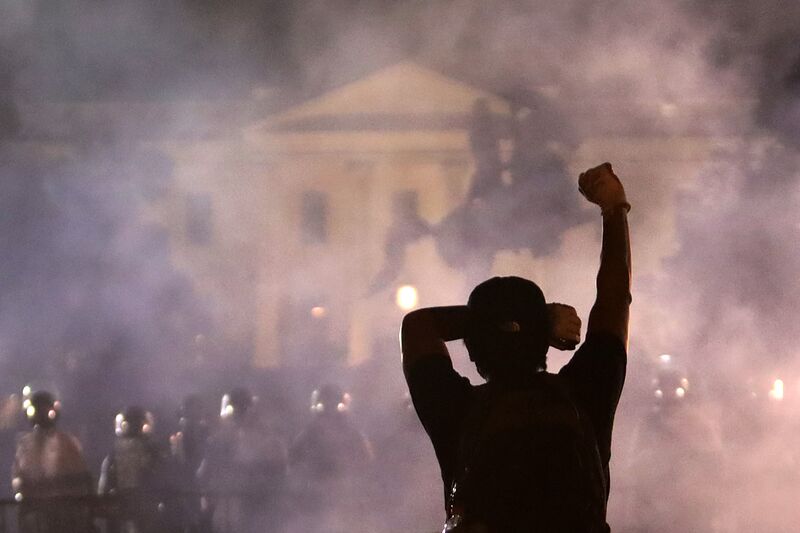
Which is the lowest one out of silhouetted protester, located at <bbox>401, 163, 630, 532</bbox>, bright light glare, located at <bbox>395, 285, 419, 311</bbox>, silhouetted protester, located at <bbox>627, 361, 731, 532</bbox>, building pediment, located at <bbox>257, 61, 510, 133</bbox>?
silhouetted protester, located at <bbox>401, 163, 630, 532</bbox>

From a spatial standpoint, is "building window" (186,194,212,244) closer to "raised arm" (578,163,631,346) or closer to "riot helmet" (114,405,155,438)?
"riot helmet" (114,405,155,438)

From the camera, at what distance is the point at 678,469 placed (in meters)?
7.25

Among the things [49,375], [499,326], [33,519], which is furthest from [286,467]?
[49,375]

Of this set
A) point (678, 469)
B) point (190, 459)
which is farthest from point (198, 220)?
point (678, 469)

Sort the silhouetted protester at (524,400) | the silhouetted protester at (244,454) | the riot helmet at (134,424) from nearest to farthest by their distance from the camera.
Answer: the silhouetted protester at (524,400) < the riot helmet at (134,424) < the silhouetted protester at (244,454)

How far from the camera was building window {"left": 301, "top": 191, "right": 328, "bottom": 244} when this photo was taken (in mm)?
25109

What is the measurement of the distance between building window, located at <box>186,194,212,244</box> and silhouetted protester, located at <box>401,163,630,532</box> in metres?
22.5

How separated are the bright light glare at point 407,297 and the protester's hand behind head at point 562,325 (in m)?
20.0

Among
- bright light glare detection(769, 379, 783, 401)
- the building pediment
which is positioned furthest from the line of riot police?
the building pediment

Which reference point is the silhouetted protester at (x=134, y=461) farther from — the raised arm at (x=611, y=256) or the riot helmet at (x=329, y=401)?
the raised arm at (x=611, y=256)

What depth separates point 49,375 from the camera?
50.4 feet

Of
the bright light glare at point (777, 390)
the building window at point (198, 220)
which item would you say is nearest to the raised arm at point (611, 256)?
the bright light glare at point (777, 390)

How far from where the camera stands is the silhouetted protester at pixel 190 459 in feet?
20.6

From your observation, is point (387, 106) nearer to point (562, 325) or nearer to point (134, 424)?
point (134, 424)
